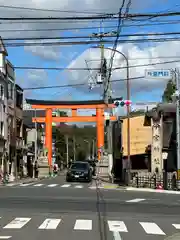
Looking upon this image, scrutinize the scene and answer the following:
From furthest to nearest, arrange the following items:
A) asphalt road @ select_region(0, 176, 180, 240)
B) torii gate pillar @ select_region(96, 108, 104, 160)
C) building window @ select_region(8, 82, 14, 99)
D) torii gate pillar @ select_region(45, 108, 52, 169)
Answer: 1. torii gate pillar @ select_region(45, 108, 52, 169)
2. torii gate pillar @ select_region(96, 108, 104, 160)
3. building window @ select_region(8, 82, 14, 99)
4. asphalt road @ select_region(0, 176, 180, 240)

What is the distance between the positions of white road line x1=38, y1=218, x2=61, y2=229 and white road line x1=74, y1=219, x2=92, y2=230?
0.56 metres

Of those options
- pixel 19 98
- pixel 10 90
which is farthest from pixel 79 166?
pixel 19 98

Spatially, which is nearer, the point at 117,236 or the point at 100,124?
the point at 117,236

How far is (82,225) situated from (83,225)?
0.03 m

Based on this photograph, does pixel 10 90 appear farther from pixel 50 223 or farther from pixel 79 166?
pixel 50 223

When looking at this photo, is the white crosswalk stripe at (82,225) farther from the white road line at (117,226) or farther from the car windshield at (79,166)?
the car windshield at (79,166)

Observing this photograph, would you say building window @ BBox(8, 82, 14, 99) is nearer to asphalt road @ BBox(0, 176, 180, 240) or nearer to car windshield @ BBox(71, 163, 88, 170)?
car windshield @ BBox(71, 163, 88, 170)

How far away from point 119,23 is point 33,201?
8.24 metres

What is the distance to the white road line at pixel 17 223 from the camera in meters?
13.4

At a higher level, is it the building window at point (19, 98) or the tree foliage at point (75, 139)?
the building window at point (19, 98)

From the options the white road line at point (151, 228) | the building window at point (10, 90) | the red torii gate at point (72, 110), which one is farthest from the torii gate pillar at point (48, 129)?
the white road line at point (151, 228)

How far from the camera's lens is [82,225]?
45.7ft

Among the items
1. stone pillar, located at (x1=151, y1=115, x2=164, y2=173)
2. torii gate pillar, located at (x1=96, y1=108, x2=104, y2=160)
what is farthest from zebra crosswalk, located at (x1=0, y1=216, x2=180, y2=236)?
torii gate pillar, located at (x1=96, y1=108, x2=104, y2=160)

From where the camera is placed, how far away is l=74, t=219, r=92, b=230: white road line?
43.8 ft
